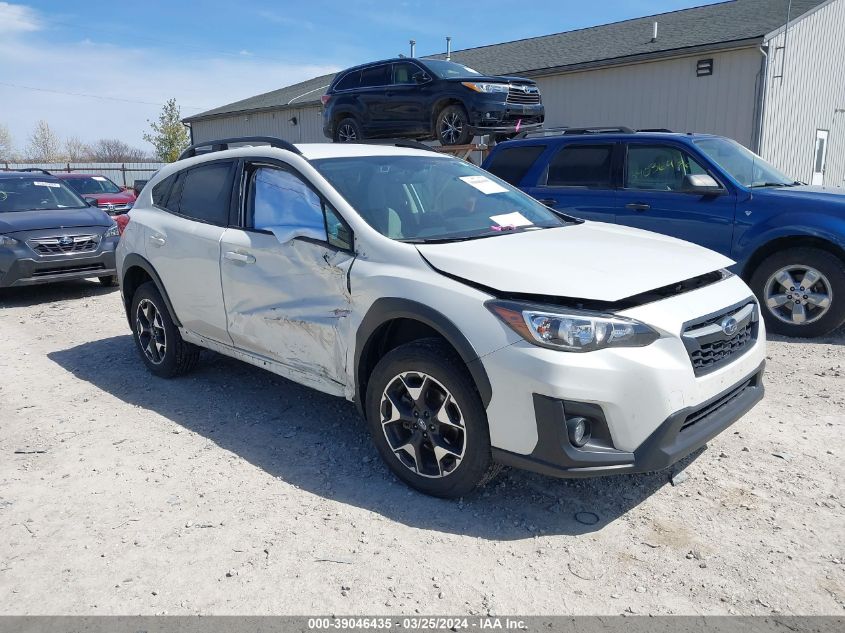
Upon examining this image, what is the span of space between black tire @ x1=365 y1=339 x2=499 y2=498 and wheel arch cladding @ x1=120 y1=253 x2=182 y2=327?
2291mm

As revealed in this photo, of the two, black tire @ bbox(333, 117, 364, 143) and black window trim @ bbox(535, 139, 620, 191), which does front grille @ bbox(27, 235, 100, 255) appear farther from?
black window trim @ bbox(535, 139, 620, 191)

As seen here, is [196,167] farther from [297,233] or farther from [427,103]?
[427,103]

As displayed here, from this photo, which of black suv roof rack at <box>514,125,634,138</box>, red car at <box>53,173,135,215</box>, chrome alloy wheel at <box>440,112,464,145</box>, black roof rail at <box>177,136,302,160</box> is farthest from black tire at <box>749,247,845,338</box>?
red car at <box>53,173,135,215</box>

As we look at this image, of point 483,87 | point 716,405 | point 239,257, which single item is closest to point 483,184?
point 239,257

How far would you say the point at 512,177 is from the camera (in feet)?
26.1

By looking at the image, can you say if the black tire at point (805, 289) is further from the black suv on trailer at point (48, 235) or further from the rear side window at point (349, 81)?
the rear side window at point (349, 81)

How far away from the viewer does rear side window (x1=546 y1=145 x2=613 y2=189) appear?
725cm

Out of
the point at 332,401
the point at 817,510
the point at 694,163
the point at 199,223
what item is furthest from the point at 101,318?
the point at 817,510

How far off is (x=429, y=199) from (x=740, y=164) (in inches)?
168

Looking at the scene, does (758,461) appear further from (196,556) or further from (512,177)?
(512,177)

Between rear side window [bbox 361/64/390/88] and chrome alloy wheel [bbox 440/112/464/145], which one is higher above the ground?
rear side window [bbox 361/64/390/88]

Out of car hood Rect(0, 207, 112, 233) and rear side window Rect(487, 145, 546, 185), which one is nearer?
rear side window Rect(487, 145, 546, 185)

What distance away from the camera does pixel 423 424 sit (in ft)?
10.8

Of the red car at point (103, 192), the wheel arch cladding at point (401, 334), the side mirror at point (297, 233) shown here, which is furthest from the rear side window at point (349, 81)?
the wheel arch cladding at point (401, 334)
